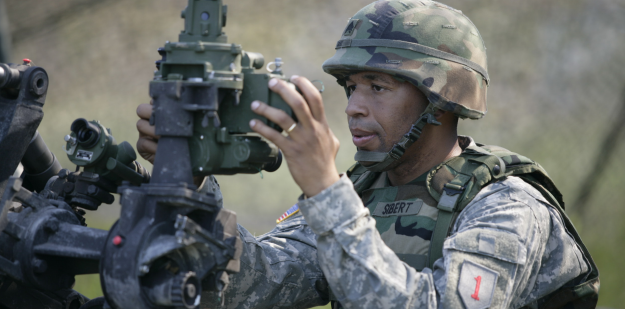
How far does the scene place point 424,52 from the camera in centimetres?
360

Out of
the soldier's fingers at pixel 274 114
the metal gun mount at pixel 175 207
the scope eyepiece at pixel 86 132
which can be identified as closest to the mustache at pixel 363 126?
the metal gun mount at pixel 175 207

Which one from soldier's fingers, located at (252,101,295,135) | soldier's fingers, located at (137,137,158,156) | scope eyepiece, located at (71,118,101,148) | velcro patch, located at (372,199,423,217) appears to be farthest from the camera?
velcro patch, located at (372,199,423,217)

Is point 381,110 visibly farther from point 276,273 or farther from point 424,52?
point 276,273

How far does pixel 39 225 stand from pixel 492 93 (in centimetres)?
979

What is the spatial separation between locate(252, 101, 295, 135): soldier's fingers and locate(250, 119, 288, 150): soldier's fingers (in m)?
0.04

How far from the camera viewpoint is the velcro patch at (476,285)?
9.00 feet

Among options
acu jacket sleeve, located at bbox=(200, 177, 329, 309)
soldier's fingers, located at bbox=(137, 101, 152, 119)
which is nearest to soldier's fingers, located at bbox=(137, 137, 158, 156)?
soldier's fingers, located at bbox=(137, 101, 152, 119)

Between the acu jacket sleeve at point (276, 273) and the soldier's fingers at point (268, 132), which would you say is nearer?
the soldier's fingers at point (268, 132)

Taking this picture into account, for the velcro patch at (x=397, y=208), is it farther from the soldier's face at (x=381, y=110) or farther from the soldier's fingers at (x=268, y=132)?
the soldier's fingers at (x=268, y=132)

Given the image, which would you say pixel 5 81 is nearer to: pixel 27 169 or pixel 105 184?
pixel 105 184

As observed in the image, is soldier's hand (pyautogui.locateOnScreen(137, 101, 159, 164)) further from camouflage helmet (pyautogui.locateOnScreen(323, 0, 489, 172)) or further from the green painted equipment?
camouflage helmet (pyautogui.locateOnScreen(323, 0, 489, 172))

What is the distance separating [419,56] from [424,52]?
39 millimetres

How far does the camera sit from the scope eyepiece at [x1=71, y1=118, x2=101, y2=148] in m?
2.84

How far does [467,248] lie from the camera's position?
2.84 m
